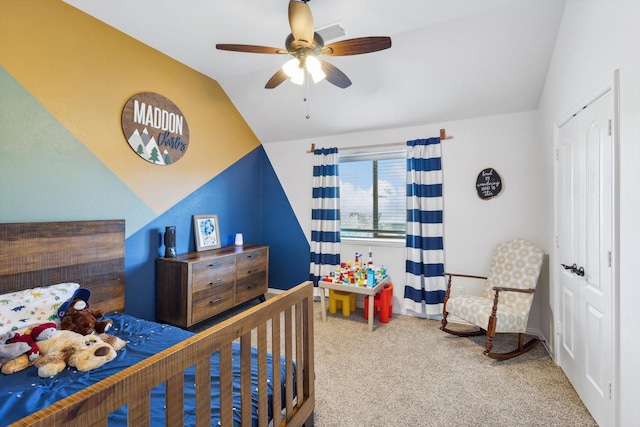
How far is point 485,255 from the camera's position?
11.4 ft

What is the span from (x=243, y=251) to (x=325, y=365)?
5.54 feet

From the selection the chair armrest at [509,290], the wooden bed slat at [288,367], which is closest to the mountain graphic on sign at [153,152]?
the wooden bed slat at [288,367]

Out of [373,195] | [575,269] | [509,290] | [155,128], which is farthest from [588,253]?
[155,128]

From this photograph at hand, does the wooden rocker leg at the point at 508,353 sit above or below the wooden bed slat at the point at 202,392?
below

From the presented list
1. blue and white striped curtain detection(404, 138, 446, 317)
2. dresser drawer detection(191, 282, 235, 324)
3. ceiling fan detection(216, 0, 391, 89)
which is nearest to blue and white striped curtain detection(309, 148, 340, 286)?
blue and white striped curtain detection(404, 138, 446, 317)

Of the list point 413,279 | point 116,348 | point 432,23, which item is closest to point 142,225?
point 116,348

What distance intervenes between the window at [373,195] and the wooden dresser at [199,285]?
1594 millimetres

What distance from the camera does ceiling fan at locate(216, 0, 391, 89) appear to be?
1812 mm

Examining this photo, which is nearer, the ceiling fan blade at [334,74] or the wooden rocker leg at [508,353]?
the ceiling fan blade at [334,74]

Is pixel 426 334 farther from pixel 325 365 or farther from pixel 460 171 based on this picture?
pixel 460 171

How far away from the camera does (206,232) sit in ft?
12.4

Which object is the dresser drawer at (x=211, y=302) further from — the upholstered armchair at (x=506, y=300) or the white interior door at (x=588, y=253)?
the white interior door at (x=588, y=253)

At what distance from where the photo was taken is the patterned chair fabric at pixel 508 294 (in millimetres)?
2711

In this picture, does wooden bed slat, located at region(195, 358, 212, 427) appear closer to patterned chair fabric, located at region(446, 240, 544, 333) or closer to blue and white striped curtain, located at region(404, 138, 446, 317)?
patterned chair fabric, located at region(446, 240, 544, 333)
